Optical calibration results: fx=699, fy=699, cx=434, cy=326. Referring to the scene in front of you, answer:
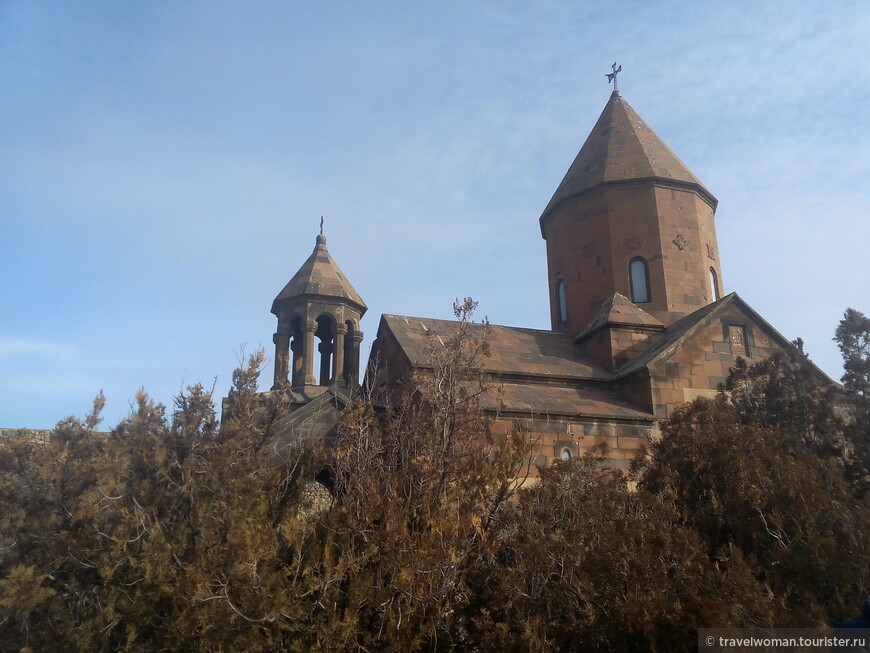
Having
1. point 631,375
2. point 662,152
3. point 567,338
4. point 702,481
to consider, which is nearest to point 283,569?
point 702,481

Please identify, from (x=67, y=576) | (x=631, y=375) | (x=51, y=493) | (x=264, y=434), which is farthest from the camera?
(x=631, y=375)

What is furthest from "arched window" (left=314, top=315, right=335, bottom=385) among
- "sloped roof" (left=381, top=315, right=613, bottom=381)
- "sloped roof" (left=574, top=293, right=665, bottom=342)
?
"sloped roof" (left=574, top=293, right=665, bottom=342)

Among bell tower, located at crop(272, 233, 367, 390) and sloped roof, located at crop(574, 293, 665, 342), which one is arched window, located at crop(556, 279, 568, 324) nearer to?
sloped roof, located at crop(574, 293, 665, 342)

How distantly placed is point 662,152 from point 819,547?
950 centimetres

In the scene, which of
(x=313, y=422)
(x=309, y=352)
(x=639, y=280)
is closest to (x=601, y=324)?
(x=639, y=280)

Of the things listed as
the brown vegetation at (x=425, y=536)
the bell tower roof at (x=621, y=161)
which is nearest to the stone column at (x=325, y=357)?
the bell tower roof at (x=621, y=161)

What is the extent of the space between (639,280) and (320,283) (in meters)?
5.81

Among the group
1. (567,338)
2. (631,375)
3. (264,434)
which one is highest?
(567,338)

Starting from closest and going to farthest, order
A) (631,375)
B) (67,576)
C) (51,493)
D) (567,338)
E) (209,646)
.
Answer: (209,646)
(67,576)
(51,493)
(631,375)
(567,338)

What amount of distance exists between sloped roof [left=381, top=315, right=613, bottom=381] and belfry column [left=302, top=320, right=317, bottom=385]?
8.52 feet

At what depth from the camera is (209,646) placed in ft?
14.8

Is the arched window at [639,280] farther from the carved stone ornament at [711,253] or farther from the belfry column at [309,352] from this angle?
the belfry column at [309,352]

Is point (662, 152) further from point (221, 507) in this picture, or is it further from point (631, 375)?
point (221, 507)

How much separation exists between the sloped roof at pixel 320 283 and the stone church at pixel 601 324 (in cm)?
3
